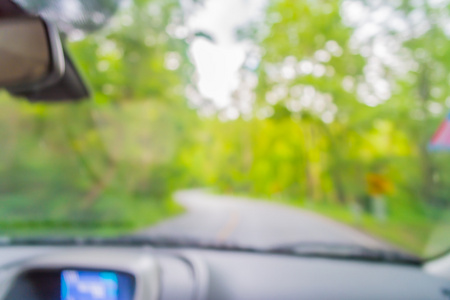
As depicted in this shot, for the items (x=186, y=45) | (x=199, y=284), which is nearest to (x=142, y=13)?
(x=186, y=45)

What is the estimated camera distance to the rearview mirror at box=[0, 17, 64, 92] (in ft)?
5.35

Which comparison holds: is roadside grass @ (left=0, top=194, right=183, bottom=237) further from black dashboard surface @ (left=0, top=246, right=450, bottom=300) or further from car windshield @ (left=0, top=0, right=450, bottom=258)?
black dashboard surface @ (left=0, top=246, right=450, bottom=300)

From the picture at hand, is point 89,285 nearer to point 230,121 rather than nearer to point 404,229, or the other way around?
point 404,229

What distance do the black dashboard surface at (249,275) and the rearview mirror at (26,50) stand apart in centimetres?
136

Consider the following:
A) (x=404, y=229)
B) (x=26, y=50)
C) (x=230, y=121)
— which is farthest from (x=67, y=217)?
(x=404, y=229)

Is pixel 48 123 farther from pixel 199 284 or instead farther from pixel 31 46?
pixel 31 46

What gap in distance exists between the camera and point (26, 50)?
1.66m

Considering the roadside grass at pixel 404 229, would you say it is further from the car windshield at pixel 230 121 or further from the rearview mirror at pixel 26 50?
the rearview mirror at pixel 26 50

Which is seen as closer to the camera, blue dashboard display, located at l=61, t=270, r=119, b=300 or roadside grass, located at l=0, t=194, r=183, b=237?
blue dashboard display, located at l=61, t=270, r=119, b=300

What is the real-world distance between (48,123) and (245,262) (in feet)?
16.9

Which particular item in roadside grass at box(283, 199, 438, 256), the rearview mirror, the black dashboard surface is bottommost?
roadside grass at box(283, 199, 438, 256)

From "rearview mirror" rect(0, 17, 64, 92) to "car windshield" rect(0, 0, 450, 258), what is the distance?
2.75 feet

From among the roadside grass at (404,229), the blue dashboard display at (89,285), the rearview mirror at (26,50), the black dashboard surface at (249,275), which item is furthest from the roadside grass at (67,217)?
the roadside grass at (404,229)

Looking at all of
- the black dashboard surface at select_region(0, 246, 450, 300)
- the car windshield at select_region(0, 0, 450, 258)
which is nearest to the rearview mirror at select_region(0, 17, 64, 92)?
the car windshield at select_region(0, 0, 450, 258)
